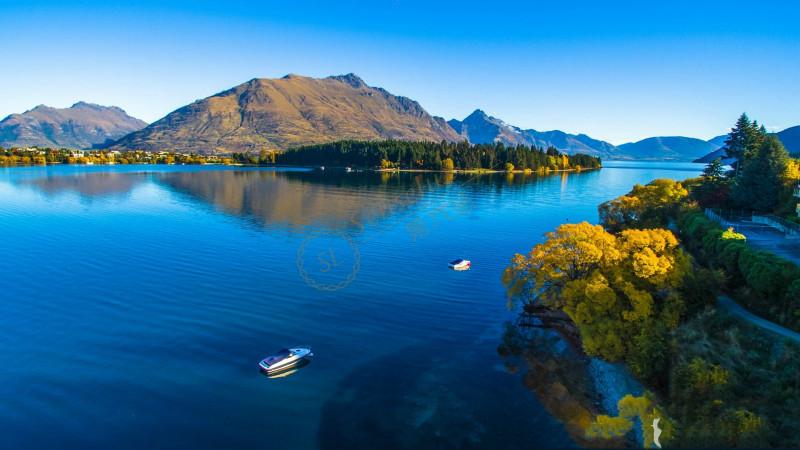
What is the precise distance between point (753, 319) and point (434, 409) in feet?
85.2

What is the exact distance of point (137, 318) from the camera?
1844 inches

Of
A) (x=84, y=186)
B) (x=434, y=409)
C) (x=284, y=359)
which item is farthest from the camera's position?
(x=84, y=186)

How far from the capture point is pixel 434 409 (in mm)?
32062

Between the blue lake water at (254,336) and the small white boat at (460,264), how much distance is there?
1760mm

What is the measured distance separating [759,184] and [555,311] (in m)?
42.9

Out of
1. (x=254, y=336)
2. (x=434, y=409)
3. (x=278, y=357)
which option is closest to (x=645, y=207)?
(x=434, y=409)

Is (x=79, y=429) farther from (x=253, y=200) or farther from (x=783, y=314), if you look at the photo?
(x=253, y=200)

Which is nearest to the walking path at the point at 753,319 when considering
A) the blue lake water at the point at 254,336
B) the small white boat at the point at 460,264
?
the blue lake water at the point at 254,336

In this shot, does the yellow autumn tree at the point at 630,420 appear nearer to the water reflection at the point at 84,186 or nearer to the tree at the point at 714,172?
the tree at the point at 714,172

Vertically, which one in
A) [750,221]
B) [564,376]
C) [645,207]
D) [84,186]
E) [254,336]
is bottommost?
[564,376]

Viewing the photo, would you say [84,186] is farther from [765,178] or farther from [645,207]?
[765,178]

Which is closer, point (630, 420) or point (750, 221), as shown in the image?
point (630, 420)

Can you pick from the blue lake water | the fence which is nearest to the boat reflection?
the blue lake water

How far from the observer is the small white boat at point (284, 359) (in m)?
36.1
